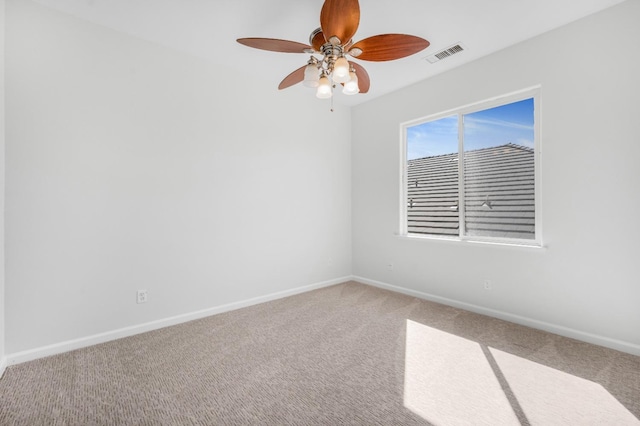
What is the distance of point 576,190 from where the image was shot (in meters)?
2.52

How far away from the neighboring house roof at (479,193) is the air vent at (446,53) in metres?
1.06

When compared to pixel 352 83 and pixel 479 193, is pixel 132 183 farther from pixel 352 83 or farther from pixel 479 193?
pixel 479 193

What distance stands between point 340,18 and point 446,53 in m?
1.81

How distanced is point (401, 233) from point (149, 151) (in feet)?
9.99

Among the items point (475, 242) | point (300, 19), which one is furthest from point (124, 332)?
point (475, 242)

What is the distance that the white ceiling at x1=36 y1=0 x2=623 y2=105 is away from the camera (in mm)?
2266

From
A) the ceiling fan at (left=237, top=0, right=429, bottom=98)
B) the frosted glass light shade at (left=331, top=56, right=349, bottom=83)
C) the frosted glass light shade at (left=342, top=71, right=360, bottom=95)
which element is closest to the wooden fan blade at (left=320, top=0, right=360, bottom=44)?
the ceiling fan at (left=237, top=0, right=429, bottom=98)

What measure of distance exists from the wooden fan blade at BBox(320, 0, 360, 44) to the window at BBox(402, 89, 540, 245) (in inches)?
83.7

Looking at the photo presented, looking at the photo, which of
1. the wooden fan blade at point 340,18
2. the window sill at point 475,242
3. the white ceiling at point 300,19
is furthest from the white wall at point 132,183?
the wooden fan blade at point 340,18

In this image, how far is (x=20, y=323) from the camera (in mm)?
2178

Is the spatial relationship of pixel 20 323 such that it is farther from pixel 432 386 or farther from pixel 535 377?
pixel 535 377

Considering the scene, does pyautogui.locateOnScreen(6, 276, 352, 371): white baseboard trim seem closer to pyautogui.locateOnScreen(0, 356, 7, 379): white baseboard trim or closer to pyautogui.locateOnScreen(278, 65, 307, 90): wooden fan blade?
pyautogui.locateOnScreen(0, 356, 7, 379): white baseboard trim

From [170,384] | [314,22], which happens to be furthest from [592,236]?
[170,384]

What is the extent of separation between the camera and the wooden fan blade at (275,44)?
1.93m
